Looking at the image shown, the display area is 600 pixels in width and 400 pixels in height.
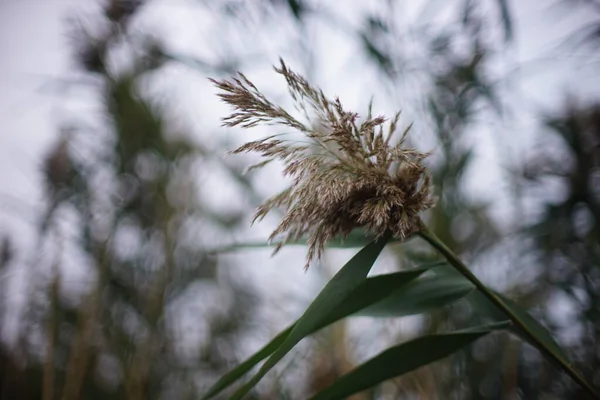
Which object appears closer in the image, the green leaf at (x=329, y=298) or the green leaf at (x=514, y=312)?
the green leaf at (x=329, y=298)

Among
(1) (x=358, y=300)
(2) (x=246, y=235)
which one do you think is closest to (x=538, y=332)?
(1) (x=358, y=300)

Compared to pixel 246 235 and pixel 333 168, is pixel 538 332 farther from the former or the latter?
pixel 246 235

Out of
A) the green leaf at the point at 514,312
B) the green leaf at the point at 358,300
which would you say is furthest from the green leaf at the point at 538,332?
the green leaf at the point at 358,300

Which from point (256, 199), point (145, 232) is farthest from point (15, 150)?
point (256, 199)

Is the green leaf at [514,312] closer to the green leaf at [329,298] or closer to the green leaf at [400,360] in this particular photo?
the green leaf at [400,360]

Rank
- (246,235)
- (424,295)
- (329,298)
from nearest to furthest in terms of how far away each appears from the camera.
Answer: (329,298) < (424,295) < (246,235)

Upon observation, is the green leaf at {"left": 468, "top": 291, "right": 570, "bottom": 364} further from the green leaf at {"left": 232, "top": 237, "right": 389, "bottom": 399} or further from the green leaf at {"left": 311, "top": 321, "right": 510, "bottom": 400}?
the green leaf at {"left": 232, "top": 237, "right": 389, "bottom": 399}

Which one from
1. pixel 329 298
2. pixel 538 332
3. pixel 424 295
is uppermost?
pixel 329 298

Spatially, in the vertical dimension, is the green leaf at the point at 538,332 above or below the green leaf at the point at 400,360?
below
